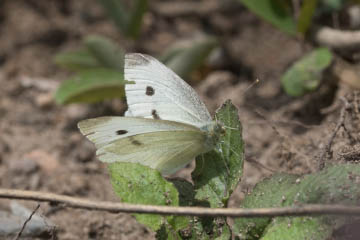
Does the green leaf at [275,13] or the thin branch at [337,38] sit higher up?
the green leaf at [275,13]

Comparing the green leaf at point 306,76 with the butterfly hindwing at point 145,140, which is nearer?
the butterfly hindwing at point 145,140

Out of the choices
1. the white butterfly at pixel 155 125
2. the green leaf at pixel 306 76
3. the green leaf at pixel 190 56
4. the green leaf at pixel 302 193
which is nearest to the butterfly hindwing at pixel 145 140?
the white butterfly at pixel 155 125

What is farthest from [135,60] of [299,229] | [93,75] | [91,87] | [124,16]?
[124,16]

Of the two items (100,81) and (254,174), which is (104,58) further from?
(254,174)

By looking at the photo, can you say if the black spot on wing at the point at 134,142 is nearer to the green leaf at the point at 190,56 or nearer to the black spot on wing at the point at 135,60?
the black spot on wing at the point at 135,60

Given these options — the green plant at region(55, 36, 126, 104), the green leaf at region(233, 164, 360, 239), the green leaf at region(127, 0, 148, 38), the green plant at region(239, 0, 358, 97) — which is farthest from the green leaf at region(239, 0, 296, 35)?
the green leaf at region(233, 164, 360, 239)

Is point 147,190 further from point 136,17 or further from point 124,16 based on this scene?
point 124,16

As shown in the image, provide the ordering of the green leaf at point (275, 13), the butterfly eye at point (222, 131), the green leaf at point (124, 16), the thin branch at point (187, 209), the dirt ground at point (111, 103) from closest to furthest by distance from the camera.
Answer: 1. the thin branch at point (187, 209)
2. the butterfly eye at point (222, 131)
3. the dirt ground at point (111, 103)
4. the green leaf at point (275, 13)
5. the green leaf at point (124, 16)
